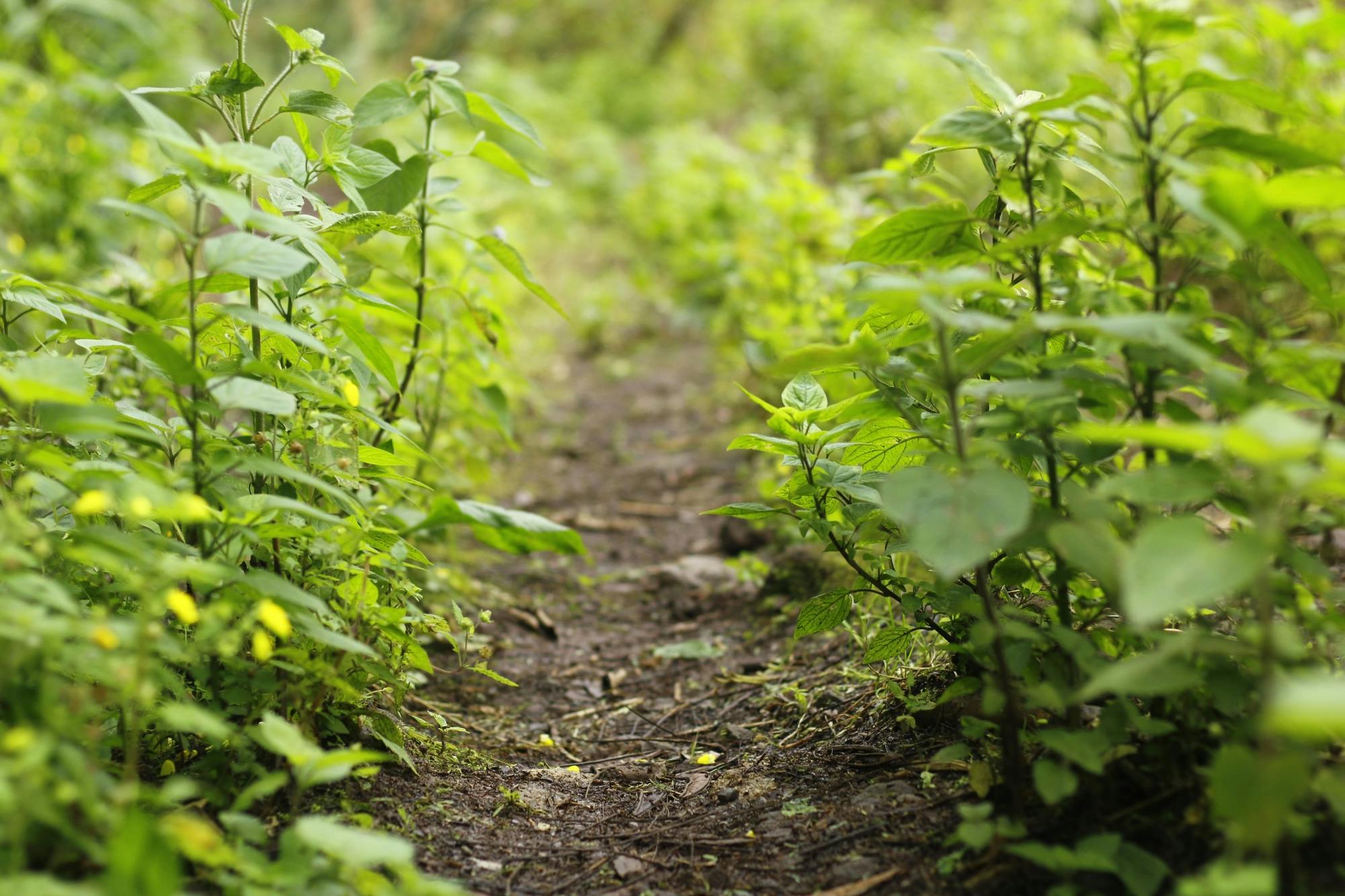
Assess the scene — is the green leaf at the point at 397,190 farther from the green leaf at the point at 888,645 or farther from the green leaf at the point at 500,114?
the green leaf at the point at 888,645

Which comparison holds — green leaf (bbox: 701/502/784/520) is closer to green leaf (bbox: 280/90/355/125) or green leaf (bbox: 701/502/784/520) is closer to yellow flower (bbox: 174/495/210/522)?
yellow flower (bbox: 174/495/210/522)

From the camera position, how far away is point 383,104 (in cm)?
181

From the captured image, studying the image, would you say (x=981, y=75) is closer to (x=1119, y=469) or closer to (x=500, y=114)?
(x=1119, y=469)

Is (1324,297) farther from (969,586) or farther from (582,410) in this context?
(582,410)

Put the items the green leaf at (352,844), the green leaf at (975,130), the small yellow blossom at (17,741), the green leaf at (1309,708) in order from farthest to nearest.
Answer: the green leaf at (975,130), the green leaf at (352,844), the small yellow blossom at (17,741), the green leaf at (1309,708)

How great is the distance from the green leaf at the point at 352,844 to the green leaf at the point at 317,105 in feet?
4.16

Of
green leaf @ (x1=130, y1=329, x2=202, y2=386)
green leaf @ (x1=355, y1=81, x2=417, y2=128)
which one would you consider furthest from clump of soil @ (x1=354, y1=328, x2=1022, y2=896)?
green leaf @ (x1=355, y1=81, x2=417, y2=128)

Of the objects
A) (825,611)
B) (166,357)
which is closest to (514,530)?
(166,357)

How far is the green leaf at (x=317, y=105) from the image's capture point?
5.61ft

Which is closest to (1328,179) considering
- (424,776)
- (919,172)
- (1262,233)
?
(1262,233)

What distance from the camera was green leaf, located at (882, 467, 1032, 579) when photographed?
42.6 inches

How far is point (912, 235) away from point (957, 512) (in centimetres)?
53

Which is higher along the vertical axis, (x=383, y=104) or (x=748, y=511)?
(x=383, y=104)

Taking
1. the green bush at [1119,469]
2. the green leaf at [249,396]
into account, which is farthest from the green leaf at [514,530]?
the green bush at [1119,469]
